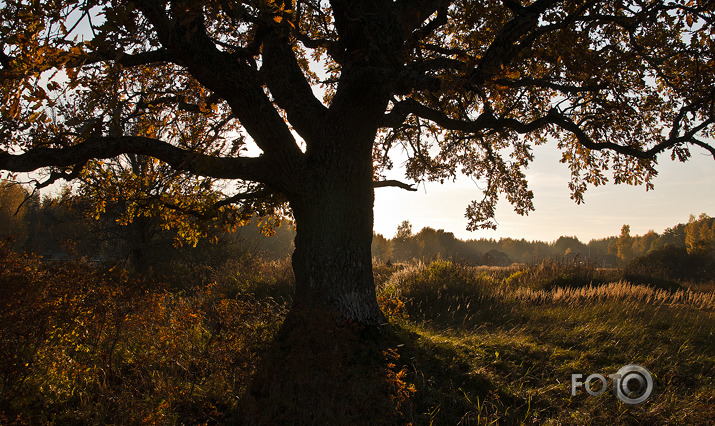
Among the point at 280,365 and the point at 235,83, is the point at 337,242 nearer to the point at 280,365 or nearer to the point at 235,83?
the point at 280,365

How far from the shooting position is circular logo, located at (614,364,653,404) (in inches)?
197

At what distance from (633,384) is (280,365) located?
4.79m

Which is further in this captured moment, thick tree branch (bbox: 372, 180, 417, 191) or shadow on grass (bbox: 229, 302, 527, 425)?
thick tree branch (bbox: 372, 180, 417, 191)

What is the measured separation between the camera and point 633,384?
5.38 meters

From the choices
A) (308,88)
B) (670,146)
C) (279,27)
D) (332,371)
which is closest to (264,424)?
(332,371)

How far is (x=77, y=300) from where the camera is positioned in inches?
173

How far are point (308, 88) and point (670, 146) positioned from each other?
6.64 m

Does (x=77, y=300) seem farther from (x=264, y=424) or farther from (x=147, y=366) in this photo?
(x=264, y=424)

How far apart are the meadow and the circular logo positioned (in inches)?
4.7

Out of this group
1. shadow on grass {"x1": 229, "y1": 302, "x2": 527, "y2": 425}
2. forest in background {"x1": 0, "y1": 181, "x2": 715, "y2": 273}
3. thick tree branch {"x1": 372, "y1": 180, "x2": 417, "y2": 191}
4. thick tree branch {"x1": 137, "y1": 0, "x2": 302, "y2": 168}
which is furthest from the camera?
forest in background {"x1": 0, "y1": 181, "x2": 715, "y2": 273}

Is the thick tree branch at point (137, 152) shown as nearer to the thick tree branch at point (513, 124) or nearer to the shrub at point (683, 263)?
the thick tree branch at point (513, 124)

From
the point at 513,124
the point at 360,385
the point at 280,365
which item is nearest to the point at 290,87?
the point at 513,124

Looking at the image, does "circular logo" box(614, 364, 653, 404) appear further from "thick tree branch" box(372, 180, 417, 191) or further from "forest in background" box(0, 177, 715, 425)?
"thick tree branch" box(372, 180, 417, 191)

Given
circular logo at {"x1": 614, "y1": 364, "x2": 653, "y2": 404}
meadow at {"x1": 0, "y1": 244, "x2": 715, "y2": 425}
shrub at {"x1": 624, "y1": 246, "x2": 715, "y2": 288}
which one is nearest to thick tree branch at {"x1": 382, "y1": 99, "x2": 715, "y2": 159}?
meadow at {"x1": 0, "y1": 244, "x2": 715, "y2": 425}
